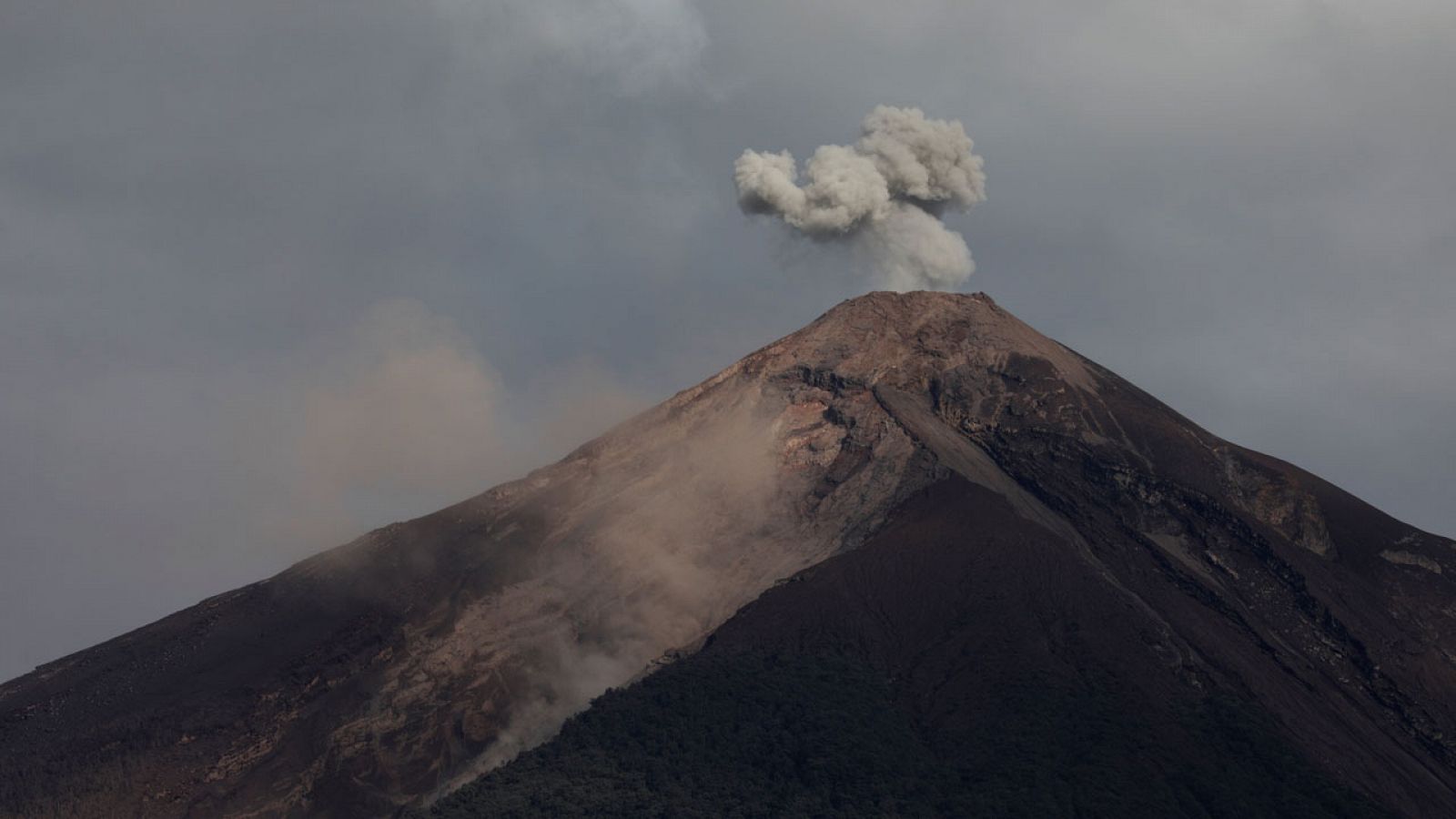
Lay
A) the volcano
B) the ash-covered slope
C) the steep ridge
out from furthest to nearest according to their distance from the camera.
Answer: the volcano < the ash-covered slope < the steep ridge

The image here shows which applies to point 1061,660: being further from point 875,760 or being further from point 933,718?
point 875,760

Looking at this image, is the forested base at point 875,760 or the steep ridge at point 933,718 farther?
the steep ridge at point 933,718

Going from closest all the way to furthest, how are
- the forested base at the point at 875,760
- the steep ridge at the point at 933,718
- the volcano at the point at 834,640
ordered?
the forested base at the point at 875,760, the steep ridge at the point at 933,718, the volcano at the point at 834,640

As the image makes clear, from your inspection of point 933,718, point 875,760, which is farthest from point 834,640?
point 875,760

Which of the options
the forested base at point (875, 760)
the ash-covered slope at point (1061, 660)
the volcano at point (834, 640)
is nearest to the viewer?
the forested base at point (875, 760)

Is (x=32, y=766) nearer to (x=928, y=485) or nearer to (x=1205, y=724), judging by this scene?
(x=928, y=485)
